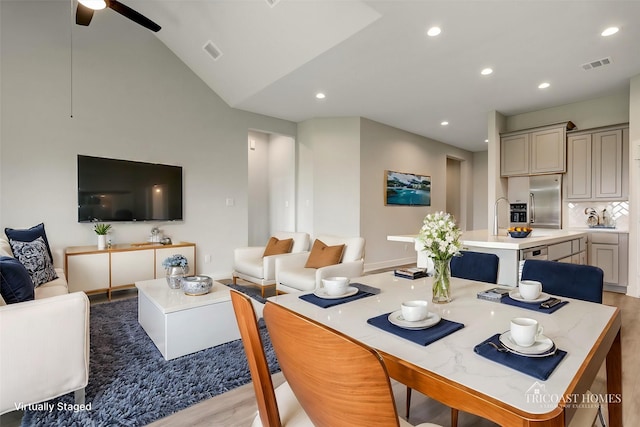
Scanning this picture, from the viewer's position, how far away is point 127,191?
4242 millimetres

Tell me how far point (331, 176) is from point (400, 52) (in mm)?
2620

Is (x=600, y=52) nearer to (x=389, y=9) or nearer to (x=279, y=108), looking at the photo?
(x=389, y=9)

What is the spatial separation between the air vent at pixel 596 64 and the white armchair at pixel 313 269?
10.8 feet

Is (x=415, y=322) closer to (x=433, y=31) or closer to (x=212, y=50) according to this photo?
(x=433, y=31)

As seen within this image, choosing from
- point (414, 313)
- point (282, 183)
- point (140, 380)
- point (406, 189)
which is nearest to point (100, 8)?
point (140, 380)

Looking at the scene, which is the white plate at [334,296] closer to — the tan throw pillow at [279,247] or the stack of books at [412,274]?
the stack of books at [412,274]

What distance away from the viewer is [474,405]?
0.69 meters

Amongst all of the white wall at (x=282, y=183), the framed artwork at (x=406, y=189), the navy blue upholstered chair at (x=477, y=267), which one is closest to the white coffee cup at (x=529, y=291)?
the navy blue upholstered chair at (x=477, y=267)

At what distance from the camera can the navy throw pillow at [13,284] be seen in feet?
5.83

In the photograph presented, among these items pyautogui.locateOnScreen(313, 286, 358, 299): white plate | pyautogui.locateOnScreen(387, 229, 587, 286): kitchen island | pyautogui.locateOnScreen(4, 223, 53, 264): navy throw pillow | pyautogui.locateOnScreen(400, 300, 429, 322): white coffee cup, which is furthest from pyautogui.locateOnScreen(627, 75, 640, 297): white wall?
pyautogui.locateOnScreen(4, 223, 53, 264): navy throw pillow

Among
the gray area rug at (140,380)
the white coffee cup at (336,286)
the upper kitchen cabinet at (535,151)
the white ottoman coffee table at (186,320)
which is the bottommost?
the gray area rug at (140,380)

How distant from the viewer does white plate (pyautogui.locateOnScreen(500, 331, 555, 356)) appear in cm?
82

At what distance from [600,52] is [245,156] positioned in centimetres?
477

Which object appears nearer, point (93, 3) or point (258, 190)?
point (93, 3)
